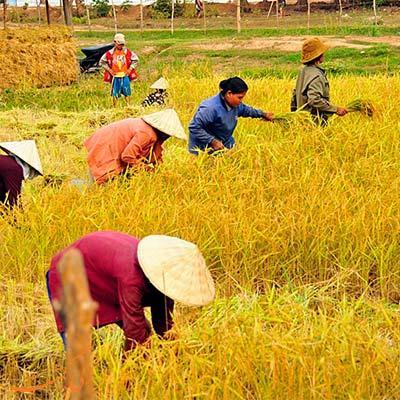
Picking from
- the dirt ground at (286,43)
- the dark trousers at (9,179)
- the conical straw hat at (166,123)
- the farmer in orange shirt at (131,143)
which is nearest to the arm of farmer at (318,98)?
the farmer in orange shirt at (131,143)

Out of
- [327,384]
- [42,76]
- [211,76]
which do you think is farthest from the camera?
[42,76]

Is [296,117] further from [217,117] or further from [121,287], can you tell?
[121,287]

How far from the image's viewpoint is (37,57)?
13633 mm

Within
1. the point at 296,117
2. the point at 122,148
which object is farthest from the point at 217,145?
the point at 296,117

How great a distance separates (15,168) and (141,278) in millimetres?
1756

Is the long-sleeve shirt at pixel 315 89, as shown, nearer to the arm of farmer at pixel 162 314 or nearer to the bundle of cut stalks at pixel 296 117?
the bundle of cut stalks at pixel 296 117

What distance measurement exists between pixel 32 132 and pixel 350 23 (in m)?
17.7

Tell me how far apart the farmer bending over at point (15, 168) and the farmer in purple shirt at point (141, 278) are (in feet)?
4.90

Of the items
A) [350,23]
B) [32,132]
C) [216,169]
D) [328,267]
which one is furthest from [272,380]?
[350,23]

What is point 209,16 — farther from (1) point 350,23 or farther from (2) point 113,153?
(2) point 113,153

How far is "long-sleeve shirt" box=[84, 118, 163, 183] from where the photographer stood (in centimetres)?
446

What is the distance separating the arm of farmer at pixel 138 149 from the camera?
14.5ft

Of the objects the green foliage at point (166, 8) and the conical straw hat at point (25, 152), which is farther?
the green foliage at point (166, 8)

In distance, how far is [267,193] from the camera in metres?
4.30
